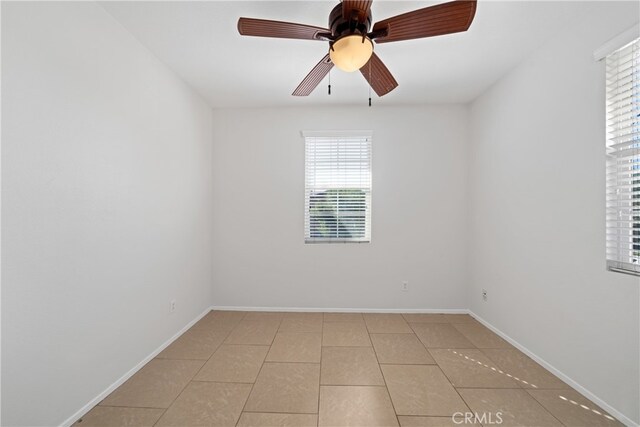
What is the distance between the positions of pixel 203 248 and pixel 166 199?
36.7 inches

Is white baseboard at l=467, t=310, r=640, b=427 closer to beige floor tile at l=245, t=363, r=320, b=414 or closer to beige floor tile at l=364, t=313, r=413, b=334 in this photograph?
beige floor tile at l=364, t=313, r=413, b=334

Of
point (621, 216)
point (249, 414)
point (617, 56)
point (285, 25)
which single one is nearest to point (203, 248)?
point (249, 414)

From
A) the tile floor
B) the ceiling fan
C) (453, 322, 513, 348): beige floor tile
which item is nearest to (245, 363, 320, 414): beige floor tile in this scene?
the tile floor

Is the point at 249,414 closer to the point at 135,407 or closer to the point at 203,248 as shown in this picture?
the point at 135,407

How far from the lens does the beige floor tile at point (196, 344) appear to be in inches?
92.4

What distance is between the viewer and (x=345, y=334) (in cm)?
275

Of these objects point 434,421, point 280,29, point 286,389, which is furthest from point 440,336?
point 280,29

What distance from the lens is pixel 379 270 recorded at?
3377 mm

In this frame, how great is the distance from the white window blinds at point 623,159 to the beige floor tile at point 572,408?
0.92 m

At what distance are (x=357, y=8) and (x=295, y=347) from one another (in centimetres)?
260

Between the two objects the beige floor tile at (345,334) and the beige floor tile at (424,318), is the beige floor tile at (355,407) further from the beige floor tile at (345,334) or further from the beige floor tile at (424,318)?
the beige floor tile at (424,318)

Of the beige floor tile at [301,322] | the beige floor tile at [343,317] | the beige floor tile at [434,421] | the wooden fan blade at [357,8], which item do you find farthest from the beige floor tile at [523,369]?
the wooden fan blade at [357,8]

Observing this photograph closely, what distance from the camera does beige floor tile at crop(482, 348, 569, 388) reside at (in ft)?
6.38

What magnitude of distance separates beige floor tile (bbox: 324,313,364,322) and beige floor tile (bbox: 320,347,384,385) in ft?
2.17
